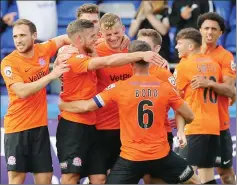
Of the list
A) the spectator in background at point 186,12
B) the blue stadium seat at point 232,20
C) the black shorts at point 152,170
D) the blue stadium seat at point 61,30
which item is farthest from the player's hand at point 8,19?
the black shorts at point 152,170

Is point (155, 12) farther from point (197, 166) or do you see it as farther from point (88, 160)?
point (88, 160)

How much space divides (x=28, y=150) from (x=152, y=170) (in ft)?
3.87

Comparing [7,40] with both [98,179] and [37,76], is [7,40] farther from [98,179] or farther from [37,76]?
[98,179]

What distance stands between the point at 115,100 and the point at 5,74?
1.05 meters

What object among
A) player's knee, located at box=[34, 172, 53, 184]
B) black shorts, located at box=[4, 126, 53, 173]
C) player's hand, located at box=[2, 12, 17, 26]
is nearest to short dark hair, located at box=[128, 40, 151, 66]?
black shorts, located at box=[4, 126, 53, 173]

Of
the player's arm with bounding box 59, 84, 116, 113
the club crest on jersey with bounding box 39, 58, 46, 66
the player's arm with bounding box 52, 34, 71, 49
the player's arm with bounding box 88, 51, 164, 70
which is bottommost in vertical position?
the player's arm with bounding box 59, 84, 116, 113

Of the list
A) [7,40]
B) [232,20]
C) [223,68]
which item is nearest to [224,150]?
[223,68]

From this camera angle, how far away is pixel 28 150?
8.09 m

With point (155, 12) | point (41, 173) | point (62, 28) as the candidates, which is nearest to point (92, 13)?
point (41, 173)

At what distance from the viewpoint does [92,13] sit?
27.3 ft

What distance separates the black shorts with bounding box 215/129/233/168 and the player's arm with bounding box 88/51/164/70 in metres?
1.92

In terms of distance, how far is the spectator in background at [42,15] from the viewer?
Result: 11.7 meters

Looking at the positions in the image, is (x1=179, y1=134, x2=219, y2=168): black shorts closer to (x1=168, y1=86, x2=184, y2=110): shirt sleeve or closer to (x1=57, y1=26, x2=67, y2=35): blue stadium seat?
(x1=168, y1=86, x2=184, y2=110): shirt sleeve

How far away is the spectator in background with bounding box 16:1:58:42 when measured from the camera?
11.7 metres
